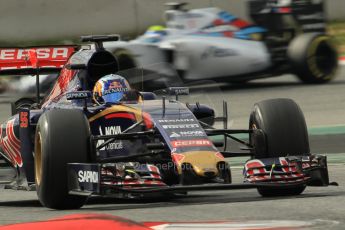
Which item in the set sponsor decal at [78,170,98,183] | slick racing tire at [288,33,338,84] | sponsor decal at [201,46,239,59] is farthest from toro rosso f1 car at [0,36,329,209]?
slick racing tire at [288,33,338,84]

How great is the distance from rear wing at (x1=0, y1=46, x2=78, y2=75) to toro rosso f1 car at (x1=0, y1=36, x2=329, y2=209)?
1685mm

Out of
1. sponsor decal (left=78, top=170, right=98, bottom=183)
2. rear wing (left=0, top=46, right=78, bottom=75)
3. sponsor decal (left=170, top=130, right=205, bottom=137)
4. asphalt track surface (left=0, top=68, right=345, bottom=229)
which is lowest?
asphalt track surface (left=0, top=68, right=345, bottom=229)

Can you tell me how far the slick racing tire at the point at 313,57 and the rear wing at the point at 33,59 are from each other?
956 centimetres

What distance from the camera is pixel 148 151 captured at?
942cm

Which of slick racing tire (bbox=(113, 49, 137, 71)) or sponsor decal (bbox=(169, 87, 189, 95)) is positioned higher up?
slick racing tire (bbox=(113, 49, 137, 71))

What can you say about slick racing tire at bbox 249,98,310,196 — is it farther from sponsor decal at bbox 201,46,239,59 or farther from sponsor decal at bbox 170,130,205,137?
sponsor decal at bbox 201,46,239,59

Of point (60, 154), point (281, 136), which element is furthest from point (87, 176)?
point (281, 136)

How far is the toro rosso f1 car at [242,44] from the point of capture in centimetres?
2005

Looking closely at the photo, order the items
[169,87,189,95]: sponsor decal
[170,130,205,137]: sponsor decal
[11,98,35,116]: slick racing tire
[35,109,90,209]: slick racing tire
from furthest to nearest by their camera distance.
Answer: [11,98,35,116]: slick racing tire → [169,87,189,95]: sponsor decal → [170,130,205,137]: sponsor decal → [35,109,90,209]: slick racing tire

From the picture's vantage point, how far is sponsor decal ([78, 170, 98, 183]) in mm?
8742

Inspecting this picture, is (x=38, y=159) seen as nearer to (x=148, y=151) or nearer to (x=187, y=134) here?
(x=148, y=151)

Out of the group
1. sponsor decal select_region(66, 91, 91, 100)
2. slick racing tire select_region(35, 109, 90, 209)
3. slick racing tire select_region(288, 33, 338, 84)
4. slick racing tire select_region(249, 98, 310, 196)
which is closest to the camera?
slick racing tire select_region(35, 109, 90, 209)

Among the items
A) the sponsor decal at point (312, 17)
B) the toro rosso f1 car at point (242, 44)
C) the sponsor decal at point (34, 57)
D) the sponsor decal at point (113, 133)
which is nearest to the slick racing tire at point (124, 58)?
the toro rosso f1 car at point (242, 44)

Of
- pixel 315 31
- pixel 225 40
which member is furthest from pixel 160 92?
pixel 315 31
